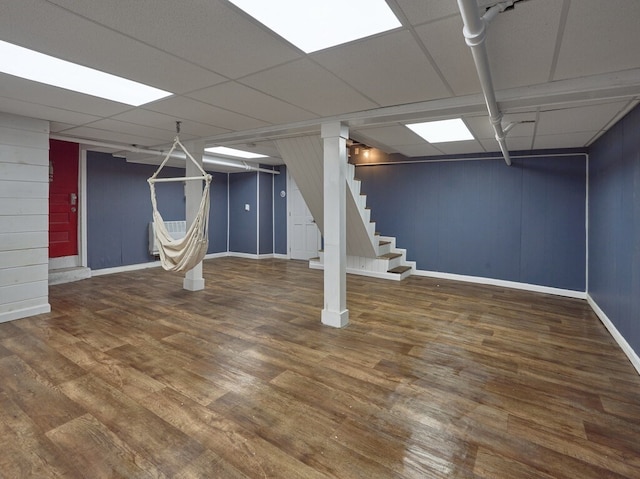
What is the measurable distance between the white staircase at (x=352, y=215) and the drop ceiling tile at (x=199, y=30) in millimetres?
2190

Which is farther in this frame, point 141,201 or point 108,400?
point 141,201

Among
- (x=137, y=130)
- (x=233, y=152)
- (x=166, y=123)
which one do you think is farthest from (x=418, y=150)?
(x=137, y=130)

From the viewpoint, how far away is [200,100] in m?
3.05

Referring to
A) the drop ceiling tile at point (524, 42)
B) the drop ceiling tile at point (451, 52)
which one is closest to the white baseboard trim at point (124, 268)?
the drop ceiling tile at point (451, 52)

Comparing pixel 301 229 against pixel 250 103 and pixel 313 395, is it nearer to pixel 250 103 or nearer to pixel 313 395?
pixel 250 103

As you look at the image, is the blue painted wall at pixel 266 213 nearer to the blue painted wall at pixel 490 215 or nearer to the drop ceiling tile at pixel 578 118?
the blue painted wall at pixel 490 215

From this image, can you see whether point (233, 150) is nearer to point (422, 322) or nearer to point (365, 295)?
point (365, 295)

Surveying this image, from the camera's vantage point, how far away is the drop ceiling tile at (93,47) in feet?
5.72

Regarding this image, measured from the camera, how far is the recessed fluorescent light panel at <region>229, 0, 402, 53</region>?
1.64 metres

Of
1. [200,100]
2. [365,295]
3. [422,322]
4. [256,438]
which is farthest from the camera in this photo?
[365,295]

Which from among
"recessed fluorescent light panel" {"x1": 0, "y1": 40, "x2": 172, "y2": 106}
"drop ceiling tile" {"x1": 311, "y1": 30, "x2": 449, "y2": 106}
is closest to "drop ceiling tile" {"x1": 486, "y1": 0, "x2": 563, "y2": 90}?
"drop ceiling tile" {"x1": 311, "y1": 30, "x2": 449, "y2": 106}

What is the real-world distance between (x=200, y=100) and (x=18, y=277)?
3.03 m

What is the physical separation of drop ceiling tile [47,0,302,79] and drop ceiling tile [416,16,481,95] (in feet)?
2.64

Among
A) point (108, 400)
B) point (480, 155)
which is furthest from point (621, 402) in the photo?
point (480, 155)
